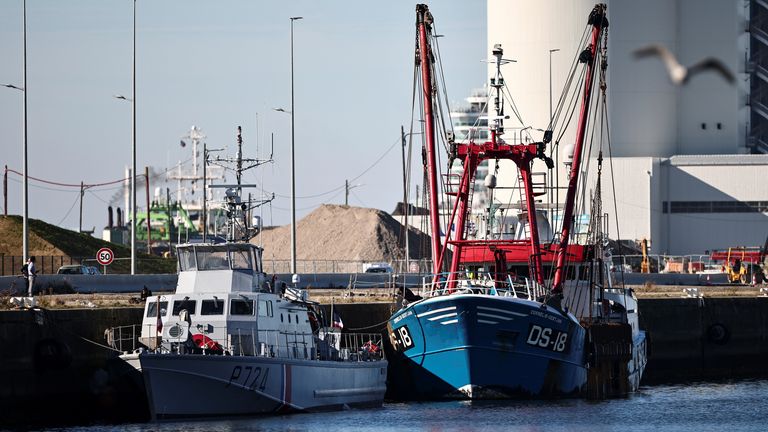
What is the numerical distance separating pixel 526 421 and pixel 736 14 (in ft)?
262

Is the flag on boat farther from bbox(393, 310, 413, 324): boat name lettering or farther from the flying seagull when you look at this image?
the flying seagull

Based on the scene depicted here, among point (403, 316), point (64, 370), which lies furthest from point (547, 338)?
point (64, 370)

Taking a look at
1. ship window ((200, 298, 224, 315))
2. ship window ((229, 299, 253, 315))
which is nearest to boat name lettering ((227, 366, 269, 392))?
ship window ((229, 299, 253, 315))

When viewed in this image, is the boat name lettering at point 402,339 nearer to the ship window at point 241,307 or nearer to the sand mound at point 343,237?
the ship window at point 241,307

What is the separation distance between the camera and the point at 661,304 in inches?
2569

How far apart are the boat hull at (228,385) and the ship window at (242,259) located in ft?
11.4

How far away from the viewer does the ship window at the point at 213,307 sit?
134 ft

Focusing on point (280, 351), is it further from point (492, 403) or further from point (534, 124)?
point (534, 124)

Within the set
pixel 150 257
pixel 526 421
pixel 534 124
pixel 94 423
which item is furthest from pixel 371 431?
pixel 534 124

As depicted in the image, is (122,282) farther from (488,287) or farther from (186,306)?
(186,306)

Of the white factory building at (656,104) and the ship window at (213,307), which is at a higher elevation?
the white factory building at (656,104)

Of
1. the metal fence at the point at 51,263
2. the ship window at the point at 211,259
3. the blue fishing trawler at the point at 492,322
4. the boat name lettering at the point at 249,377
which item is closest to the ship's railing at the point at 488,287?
the blue fishing trawler at the point at 492,322

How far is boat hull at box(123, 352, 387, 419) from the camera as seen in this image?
1511 inches

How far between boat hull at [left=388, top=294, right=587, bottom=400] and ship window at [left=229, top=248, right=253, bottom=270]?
598 centimetres
